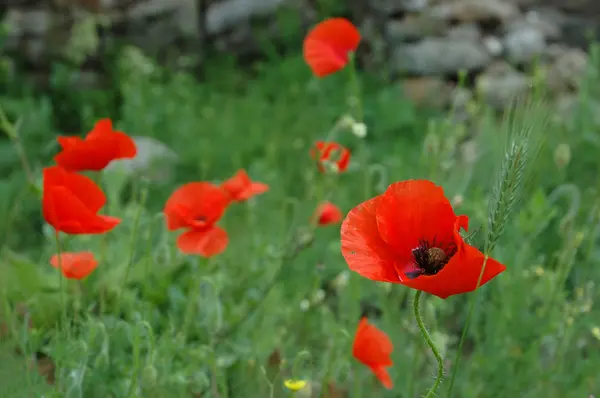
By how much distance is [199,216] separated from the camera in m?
1.46

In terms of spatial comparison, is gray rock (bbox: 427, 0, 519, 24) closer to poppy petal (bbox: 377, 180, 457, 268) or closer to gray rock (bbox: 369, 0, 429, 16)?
gray rock (bbox: 369, 0, 429, 16)

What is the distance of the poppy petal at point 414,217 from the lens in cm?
87

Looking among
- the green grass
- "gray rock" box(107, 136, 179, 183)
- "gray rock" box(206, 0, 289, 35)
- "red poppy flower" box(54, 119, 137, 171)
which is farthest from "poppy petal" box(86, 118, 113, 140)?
"gray rock" box(206, 0, 289, 35)

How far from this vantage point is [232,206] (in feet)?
9.25

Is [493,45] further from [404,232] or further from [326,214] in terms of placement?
[404,232]

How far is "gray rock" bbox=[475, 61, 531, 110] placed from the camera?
374 centimetres

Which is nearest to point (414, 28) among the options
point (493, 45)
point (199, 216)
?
point (493, 45)

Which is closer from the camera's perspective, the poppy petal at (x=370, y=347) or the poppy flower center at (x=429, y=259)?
the poppy flower center at (x=429, y=259)

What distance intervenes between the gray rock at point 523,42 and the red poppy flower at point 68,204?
10.1 feet

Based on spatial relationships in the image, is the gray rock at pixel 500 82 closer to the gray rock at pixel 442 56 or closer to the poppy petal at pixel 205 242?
the gray rock at pixel 442 56

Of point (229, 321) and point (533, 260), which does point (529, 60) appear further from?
point (229, 321)

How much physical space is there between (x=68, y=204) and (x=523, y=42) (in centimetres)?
322

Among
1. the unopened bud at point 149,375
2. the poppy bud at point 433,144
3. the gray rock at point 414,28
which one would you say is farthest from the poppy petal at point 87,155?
the gray rock at point 414,28

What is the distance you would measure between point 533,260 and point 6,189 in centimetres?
193
